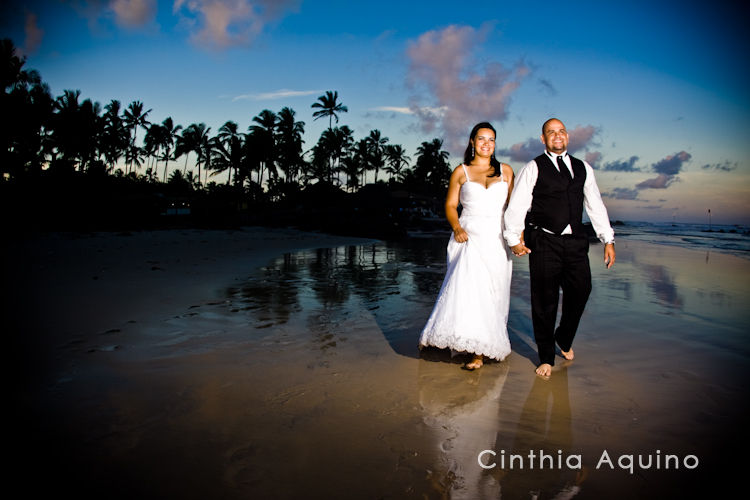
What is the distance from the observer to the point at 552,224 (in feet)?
11.6

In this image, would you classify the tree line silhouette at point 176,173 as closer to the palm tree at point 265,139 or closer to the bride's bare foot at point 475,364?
the palm tree at point 265,139

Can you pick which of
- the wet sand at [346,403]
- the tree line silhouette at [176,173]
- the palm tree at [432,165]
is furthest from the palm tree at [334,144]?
the wet sand at [346,403]

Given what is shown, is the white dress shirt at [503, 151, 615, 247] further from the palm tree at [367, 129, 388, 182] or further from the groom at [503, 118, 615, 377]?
the palm tree at [367, 129, 388, 182]

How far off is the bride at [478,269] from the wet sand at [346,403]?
295mm

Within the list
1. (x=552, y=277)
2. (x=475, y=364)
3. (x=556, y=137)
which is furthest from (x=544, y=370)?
(x=556, y=137)

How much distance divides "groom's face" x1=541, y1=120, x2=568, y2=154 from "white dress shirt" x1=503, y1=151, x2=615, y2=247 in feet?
0.19

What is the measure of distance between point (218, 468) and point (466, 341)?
226cm

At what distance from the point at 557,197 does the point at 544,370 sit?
1513 mm

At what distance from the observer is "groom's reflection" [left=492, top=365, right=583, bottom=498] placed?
202 centimetres

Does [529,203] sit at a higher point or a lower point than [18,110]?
lower

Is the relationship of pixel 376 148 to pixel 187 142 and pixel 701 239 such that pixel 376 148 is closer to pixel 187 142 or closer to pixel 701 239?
pixel 187 142

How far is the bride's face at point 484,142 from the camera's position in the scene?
3785mm

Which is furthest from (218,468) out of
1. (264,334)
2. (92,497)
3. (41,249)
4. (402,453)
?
(41,249)

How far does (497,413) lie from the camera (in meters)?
2.85
